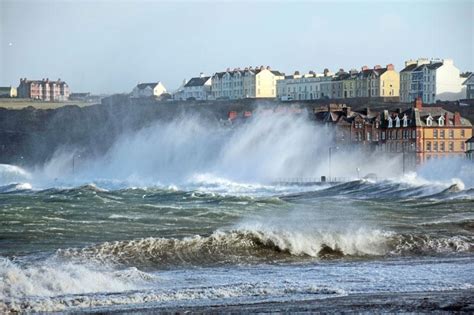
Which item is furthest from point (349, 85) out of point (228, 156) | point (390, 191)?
point (390, 191)

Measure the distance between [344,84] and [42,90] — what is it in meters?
77.3

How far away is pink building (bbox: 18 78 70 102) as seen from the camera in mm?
175250

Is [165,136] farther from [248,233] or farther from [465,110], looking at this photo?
[248,233]

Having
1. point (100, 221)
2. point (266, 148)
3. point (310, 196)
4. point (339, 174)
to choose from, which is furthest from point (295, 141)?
point (100, 221)

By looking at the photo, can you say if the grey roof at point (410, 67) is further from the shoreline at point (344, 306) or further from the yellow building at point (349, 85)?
the shoreline at point (344, 306)

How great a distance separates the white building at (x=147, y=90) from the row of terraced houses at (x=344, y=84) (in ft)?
12.5

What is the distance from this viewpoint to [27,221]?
36781 millimetres

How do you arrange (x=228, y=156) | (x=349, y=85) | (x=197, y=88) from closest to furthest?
(x=228, y=156) < (x=349, y=85) < (x=197, y=88)

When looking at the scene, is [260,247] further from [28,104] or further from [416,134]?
[28,104]

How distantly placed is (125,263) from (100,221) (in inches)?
540

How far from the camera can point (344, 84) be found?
11319cm

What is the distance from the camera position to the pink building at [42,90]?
175250mm

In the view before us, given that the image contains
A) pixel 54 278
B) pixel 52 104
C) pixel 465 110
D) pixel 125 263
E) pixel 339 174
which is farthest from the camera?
pixel 52 104

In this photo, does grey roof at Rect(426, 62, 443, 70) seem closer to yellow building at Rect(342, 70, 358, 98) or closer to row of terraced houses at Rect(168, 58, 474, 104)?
row of terraced houses at Rect(168, 58, 474, 104)
